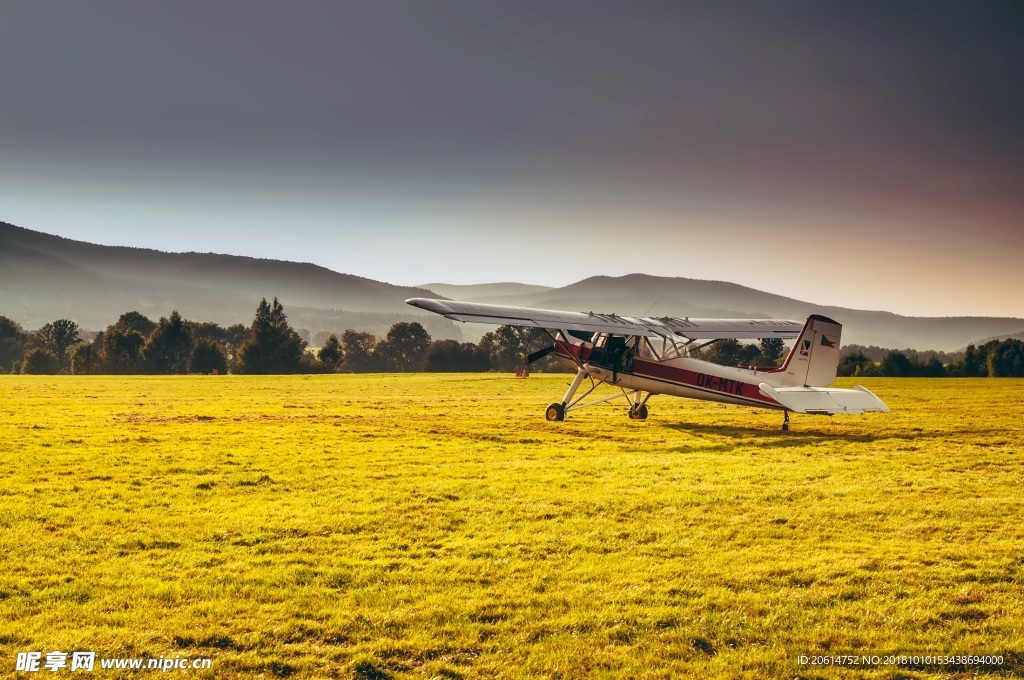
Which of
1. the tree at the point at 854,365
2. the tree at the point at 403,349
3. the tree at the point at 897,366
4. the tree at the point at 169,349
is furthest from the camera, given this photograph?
the tree at the point at 403,349

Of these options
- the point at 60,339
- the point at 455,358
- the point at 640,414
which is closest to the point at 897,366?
the point at 455,358

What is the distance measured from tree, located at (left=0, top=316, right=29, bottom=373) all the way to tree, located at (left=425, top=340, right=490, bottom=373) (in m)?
78.4

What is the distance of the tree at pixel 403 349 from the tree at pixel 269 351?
12.8 meters

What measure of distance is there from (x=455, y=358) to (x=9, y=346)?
272ft

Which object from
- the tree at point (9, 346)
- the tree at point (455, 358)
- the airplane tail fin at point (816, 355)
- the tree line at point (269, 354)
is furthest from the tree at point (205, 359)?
the airplane tail fin at point (816, 355)

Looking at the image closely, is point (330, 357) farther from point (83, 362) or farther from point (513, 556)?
point (513, 556)

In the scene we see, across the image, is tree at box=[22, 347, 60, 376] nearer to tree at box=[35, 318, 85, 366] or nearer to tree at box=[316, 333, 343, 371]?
tree at box=[35, 318, 85, 366]

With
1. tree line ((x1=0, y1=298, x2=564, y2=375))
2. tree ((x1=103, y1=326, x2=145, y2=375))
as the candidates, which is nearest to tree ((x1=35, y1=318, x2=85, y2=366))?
tree line ((x1=0, y1=298, x2=564, y2=375))

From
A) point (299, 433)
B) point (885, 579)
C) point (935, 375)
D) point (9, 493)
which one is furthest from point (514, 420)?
point (935, 375)

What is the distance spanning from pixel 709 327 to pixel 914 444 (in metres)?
7.44

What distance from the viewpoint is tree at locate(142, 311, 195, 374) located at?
7819cm

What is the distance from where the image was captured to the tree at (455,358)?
78.2m

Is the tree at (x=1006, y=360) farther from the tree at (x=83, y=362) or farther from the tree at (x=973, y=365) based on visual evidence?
the tree at (x=83, y=362)

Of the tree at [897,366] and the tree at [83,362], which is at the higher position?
the tree at [897,366]
